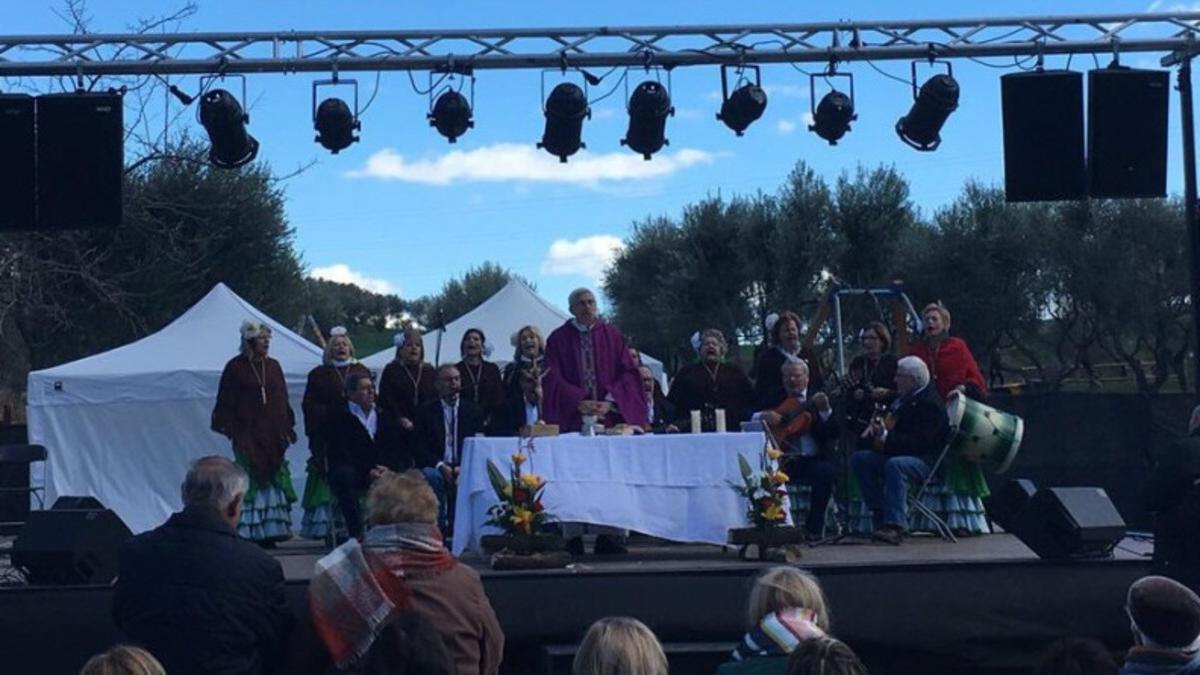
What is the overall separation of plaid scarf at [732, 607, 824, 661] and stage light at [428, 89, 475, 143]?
5.60m

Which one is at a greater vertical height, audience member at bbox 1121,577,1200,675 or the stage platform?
audience member at bbox 1121,577,1200,675

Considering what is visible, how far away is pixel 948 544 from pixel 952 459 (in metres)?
0.69

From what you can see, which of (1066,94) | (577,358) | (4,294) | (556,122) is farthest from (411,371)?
(4,294)

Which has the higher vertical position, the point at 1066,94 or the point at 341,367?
the point at 1066,94

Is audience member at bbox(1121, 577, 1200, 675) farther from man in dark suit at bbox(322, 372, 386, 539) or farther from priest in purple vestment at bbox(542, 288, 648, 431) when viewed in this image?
man in dark suit at bbox(322, 372, 386, 539)

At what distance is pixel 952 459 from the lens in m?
9.34

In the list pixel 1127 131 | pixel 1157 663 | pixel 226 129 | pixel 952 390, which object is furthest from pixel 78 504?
pixel 1127 131

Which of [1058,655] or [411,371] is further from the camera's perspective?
[411,371]

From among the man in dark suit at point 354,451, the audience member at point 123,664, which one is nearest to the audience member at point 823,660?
the audience member at point 123,664

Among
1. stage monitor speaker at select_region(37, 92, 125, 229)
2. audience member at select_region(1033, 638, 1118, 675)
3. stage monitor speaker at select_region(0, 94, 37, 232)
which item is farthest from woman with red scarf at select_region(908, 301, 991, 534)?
stage monitor speaker at select_region(0, 94, 37, 232)

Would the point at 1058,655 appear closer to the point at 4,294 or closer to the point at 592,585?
the point at 592,585

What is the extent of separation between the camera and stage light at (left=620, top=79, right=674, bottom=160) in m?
9.23

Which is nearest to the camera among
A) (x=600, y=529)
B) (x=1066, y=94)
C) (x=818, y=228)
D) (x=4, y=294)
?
(x=600, y=529)

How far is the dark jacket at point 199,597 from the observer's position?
4.38 metres
